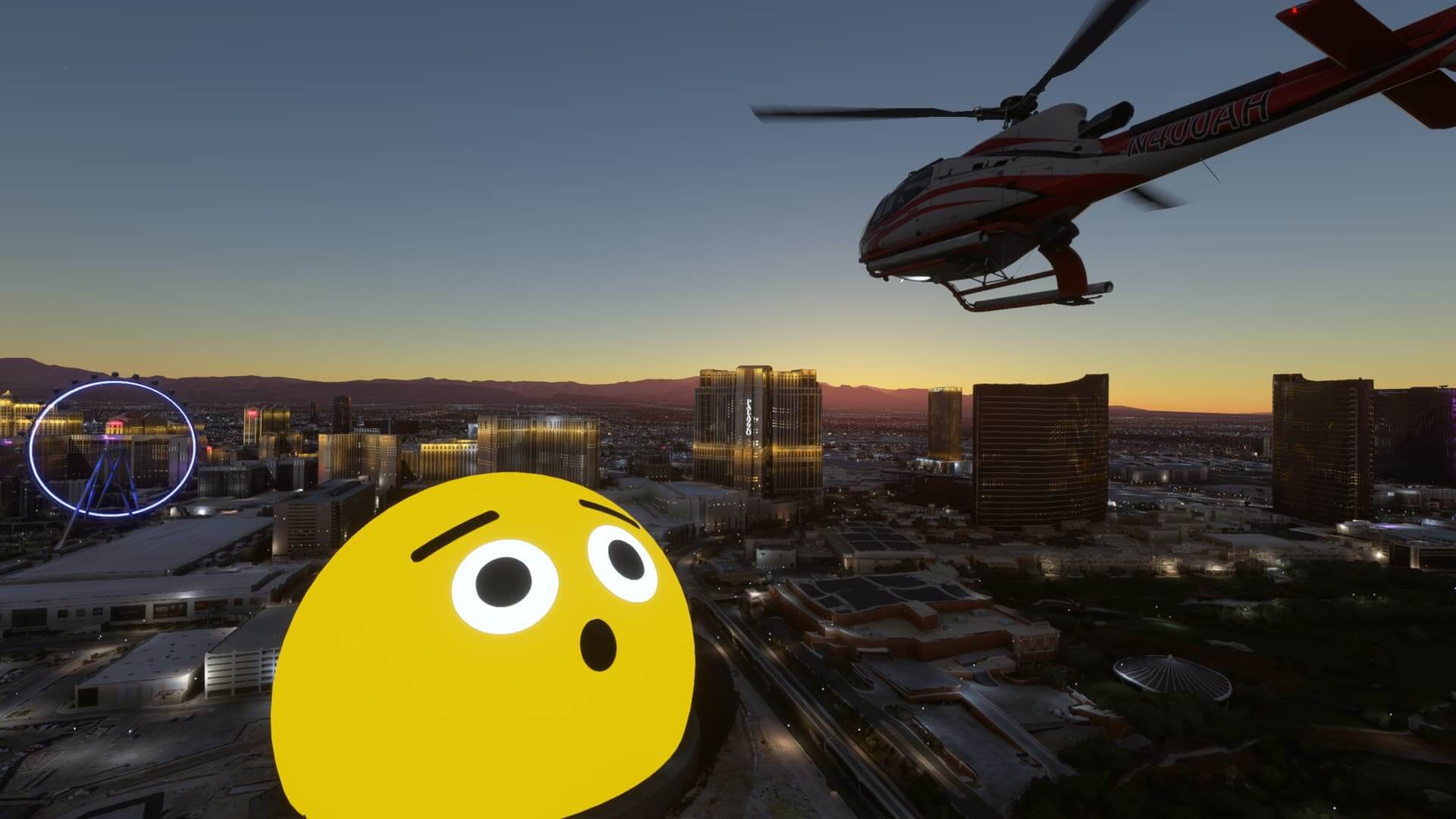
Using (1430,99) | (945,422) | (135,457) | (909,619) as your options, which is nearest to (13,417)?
(135,457)

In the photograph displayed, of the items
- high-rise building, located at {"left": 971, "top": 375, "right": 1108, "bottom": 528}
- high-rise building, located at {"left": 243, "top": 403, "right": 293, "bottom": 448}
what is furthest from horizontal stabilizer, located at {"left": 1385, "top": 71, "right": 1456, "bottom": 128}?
high-rise building, located at {"left": 243, "top": 403, "right": 293, "bottom": 448}

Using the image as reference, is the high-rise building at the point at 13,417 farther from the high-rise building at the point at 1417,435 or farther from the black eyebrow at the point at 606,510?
the high-rise building at the point at 1417,435

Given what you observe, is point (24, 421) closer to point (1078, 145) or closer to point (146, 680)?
point (146, 680)

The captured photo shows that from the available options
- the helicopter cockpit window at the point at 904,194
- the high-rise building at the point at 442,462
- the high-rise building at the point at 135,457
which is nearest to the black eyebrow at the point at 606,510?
the helicopter cockpit window at the point at 904,194

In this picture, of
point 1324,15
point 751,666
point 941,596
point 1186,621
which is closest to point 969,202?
point 1324,15

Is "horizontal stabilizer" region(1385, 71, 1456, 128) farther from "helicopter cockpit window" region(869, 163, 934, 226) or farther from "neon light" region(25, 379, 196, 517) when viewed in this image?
"neon light" region(25, 379, 196, 517)

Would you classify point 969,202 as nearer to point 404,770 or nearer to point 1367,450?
point 404,770
